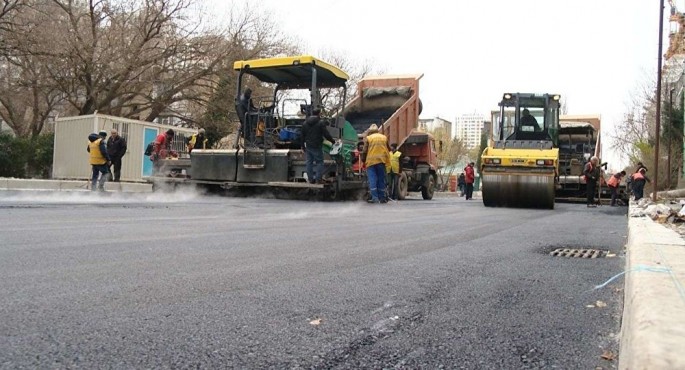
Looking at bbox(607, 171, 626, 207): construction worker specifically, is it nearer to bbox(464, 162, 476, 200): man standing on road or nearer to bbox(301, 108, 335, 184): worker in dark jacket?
bbox(464, 162, 476, 200): man standing on road

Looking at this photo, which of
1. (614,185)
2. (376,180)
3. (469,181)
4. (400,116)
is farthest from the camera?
(469,181)

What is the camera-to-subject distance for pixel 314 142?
11.5 metres

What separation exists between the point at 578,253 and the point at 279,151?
25.2 feet

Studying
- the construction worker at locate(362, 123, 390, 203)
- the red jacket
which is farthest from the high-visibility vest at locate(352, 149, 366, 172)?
the red jacket

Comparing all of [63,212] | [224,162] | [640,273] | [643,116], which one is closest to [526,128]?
[224,162]

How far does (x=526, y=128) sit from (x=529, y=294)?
11.8 metres

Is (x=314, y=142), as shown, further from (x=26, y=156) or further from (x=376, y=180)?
(x=26, y=156)

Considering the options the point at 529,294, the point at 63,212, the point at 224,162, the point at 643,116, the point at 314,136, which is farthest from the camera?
the point at 643,116

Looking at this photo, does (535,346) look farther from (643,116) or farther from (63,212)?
(643,116)

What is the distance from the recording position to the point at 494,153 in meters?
13.0

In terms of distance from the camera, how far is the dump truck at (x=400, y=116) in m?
15.6

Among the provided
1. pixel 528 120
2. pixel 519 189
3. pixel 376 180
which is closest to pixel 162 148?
pixel 376 180

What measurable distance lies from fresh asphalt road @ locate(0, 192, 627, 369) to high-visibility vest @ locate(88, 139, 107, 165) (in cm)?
765

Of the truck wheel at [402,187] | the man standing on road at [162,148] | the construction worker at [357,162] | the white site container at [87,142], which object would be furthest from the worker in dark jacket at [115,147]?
the truck wheel at [402,187]
